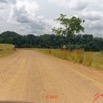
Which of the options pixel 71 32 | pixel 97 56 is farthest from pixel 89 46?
pixel 97 56

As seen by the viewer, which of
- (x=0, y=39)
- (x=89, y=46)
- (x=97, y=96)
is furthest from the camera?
(x=0, y=39)

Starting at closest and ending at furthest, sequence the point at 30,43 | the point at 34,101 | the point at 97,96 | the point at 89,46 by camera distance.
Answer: the point at 34,101 < the point at 97,96 < the point at 89,46 < the point at 30,43

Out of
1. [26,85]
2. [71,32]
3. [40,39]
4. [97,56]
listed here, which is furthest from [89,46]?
[40,39]

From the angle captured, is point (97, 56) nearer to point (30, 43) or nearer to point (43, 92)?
point (43, 92)

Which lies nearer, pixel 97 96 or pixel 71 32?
pixel 97 96

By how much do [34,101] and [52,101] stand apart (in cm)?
52

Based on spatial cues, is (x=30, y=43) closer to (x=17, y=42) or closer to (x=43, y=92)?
(x=17, y=42)

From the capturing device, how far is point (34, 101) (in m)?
8.87

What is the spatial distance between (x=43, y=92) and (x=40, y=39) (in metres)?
149

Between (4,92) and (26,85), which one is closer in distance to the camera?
(4,92)

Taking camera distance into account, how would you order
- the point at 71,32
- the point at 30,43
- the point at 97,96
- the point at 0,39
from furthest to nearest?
the point at 30,43 < the point at 0,39 < the point at 71,32 < the point at 97,96

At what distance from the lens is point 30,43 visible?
165875 mm

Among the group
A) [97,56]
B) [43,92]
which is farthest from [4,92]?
[97,56]

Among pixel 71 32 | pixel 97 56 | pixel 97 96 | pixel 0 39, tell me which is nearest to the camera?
pixel 97 96
